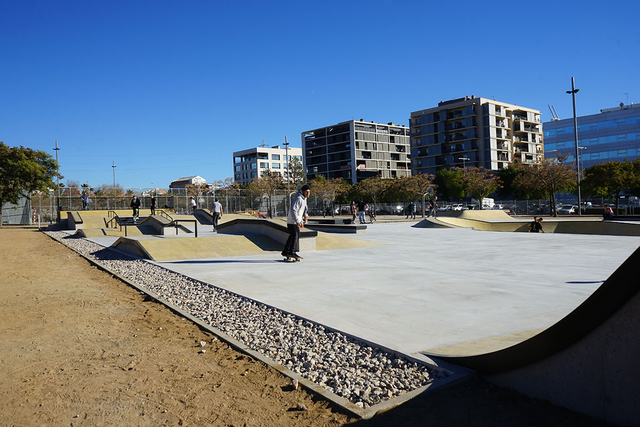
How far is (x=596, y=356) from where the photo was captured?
245cm

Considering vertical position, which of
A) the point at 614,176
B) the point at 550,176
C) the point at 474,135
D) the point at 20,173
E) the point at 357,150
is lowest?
the point at 614,176

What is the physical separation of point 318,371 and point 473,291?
3.48 meters

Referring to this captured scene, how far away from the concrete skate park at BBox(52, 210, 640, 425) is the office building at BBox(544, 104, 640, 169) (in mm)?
76786

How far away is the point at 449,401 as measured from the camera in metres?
2.91

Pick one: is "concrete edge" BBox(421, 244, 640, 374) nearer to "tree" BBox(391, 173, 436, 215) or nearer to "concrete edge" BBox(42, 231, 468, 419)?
"concrete edge" BBox(42, 231, 468, 419)

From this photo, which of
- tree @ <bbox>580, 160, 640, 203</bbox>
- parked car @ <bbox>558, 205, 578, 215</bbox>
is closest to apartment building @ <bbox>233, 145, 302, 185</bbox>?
parked car @ <bbox>558, 205, 578, 215</bbox>

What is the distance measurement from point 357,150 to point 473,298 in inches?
3919

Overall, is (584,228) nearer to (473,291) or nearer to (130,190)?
(473,291)

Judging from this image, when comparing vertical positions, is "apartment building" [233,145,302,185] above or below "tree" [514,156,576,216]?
above

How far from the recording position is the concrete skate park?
94.7 inches

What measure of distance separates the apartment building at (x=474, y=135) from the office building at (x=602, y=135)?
13.6ft

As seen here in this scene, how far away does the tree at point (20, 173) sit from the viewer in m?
35.1

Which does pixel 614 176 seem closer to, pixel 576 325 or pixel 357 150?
pixel 576 325

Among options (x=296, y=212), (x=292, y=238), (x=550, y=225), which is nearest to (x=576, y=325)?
(x=296, y=212)
